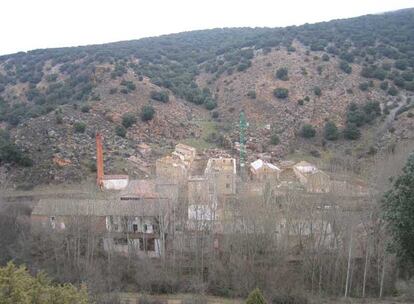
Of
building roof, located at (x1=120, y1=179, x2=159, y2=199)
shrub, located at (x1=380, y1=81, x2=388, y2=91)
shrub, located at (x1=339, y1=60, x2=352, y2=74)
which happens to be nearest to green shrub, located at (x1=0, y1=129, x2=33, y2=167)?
building roof, located at (x1=120, y1=179, x2=159, y2=199)

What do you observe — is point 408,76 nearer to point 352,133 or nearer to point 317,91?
point 317,91

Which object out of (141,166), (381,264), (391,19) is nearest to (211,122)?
(141,166)

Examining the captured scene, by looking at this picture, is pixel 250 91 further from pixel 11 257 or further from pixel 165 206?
pixel 11 257

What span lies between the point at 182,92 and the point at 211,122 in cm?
672

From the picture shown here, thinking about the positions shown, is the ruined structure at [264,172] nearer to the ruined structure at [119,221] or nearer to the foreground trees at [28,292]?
the ruined structure at [119,221]

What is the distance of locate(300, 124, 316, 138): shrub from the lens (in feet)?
141

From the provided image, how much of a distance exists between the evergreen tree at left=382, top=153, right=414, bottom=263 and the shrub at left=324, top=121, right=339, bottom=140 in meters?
27.4

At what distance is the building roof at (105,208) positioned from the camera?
2269 centimetres

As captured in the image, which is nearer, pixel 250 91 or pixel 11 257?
pixel 11 257

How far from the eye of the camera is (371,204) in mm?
19844

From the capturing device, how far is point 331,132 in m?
42.0

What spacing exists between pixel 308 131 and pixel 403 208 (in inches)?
1141

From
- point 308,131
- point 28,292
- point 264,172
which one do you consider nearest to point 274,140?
point 308,131

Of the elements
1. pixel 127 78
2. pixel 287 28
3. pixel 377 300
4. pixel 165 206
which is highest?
pixel 287 28
